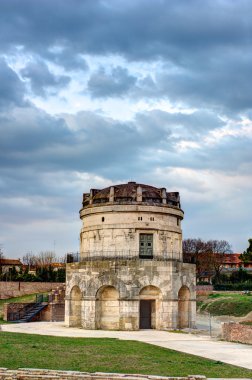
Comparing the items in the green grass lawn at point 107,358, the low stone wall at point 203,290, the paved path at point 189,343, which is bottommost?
the paved path at point 189,343

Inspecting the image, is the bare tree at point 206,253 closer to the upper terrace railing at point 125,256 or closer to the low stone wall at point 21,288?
the low stone wall at point 21,288

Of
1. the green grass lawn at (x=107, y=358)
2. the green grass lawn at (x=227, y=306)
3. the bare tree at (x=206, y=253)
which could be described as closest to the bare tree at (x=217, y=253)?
the bare tree at (x=206, y=253)

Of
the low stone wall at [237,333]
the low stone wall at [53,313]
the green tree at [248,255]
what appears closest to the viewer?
the low stone wall at [237,333]

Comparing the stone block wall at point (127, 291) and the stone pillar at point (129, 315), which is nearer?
the stone pillar at point (129, 315)

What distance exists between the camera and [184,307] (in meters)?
35.1

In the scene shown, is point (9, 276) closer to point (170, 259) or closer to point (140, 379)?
point (170, 259)

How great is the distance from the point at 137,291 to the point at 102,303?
259cm

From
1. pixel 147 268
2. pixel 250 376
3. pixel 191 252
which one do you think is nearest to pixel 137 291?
pixel 147 268

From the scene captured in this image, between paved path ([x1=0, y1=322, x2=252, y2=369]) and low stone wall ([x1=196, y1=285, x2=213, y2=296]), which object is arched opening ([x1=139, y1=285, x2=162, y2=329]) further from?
low stone wall ([x1=196, y1=285, x2=213, y2=296])

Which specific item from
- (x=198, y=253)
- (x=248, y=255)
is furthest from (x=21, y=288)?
(x=198, y=253)

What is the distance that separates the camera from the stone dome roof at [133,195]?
34.7 meters

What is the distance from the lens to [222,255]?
3920 inches

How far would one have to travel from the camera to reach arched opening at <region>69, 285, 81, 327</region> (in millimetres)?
34375

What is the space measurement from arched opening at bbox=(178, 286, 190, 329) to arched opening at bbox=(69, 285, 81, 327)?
6.85 metres
